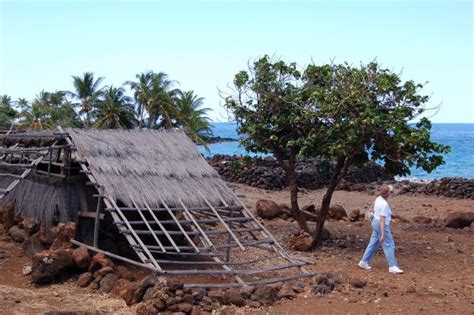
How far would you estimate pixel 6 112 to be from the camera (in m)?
47.7

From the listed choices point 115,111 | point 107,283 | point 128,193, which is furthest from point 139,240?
point 115,111

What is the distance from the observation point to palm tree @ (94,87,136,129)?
119ft

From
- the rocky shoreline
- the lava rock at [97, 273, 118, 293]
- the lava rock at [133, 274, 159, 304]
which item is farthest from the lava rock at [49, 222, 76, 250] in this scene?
the rocky shoreline

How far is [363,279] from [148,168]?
14.4 feet

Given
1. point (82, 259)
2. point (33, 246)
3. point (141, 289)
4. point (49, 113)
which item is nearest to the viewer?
point (141, 289)

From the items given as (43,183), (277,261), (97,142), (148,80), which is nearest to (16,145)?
(43,183)

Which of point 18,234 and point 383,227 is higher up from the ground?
point 383,227

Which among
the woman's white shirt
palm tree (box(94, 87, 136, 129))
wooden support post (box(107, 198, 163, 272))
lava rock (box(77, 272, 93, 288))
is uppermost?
palm tree (box(94, 87, 136, 129))

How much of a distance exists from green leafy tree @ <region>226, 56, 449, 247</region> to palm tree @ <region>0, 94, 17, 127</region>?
27581 mm

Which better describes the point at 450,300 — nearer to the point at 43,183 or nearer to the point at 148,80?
the point at 43,183

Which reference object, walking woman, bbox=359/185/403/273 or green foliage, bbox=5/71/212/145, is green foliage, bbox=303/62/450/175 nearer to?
walking woman, bbox=359/185/403/273

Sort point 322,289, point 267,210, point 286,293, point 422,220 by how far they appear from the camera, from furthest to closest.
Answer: point 422,220 < point 267,210 < point 322,289 < point 286,293

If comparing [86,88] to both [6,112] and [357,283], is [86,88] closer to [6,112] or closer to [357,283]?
[6,112]

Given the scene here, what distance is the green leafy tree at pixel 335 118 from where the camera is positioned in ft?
39.9
